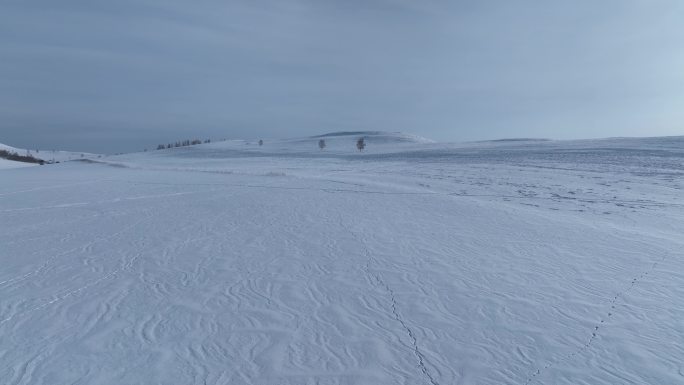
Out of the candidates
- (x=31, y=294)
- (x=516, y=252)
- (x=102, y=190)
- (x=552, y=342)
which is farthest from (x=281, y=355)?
(x=102, y=190)

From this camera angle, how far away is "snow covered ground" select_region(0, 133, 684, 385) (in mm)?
3916

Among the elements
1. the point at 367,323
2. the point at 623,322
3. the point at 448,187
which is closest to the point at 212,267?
the point at 367,323

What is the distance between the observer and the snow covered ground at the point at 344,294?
3916mm

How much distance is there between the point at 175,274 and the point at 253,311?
1709 millimetres

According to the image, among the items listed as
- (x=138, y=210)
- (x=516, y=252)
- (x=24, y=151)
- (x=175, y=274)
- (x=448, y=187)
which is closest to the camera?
(x=175, y=274)

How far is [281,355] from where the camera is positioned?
4.06 meters

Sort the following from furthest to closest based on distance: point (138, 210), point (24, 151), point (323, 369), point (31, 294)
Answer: point (24, 151), point (138, 210), point (31, 294), point (323, 369)

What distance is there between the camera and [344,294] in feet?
17.9

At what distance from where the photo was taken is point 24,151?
92.6m

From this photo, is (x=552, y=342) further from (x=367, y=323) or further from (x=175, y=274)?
(x=175, y=274)

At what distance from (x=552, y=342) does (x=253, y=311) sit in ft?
9.69

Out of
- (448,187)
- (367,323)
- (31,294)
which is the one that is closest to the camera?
(367,323)

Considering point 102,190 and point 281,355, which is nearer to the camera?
point 281,355

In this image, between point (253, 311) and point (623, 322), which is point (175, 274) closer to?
point (253, 311)
